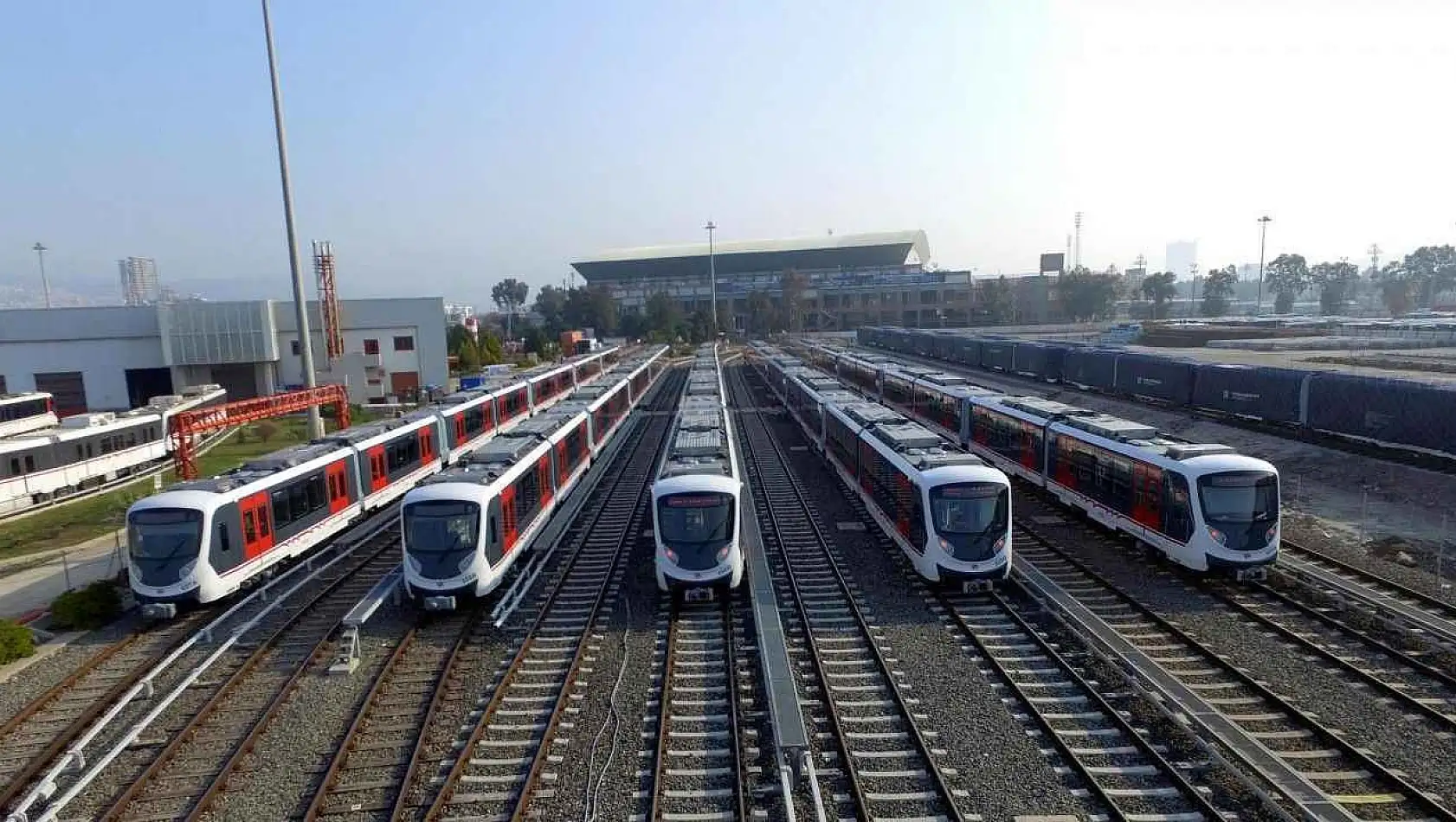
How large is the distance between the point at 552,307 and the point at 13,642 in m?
127

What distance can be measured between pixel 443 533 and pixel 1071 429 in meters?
14.7

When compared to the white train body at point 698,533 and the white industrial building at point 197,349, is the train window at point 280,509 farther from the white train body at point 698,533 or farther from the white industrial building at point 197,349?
the white industrial building at point 197,349

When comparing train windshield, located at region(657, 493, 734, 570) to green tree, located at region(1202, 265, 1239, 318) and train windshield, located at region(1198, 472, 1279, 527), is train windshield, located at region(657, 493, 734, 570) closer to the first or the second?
train windshield, located at region(1198, 472, 1279, 527)

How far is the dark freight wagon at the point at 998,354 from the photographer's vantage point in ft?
188

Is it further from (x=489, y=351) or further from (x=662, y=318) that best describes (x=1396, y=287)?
(x=489, y=351)

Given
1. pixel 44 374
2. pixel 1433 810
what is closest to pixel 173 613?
pixel 1433 810

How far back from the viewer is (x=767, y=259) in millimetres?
162625

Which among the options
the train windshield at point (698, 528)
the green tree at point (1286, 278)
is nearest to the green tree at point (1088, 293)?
the green tree at point (1286, 278)

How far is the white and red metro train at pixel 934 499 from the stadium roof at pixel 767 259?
5565 inches

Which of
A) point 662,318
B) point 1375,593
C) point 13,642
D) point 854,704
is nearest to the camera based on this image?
point 854,704

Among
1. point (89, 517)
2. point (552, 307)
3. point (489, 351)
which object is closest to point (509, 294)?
point (552, 307)

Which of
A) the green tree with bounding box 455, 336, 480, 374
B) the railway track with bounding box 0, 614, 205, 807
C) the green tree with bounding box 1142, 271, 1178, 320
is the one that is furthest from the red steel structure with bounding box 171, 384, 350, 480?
the green tree with bounding box 1142, 271, 1178, 320

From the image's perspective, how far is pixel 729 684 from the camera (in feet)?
39.7

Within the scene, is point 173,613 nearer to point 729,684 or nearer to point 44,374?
point 729,684
